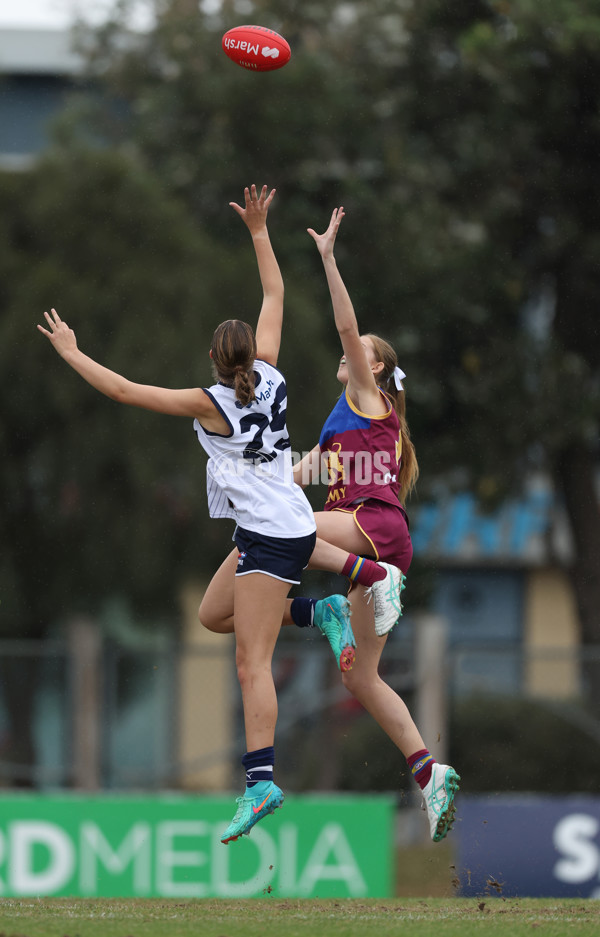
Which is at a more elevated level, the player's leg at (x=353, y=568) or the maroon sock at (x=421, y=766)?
the player's leg at (x=353, y=568)

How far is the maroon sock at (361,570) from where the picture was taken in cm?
662

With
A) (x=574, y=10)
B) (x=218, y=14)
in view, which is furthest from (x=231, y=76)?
(x=574, y=10)

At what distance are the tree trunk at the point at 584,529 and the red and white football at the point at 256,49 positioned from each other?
1050 centimetres

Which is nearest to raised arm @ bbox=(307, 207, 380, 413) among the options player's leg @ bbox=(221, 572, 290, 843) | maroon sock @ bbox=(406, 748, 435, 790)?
player's leg @ bbox=(221, 572, 290, 843)

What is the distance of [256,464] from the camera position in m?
6.34

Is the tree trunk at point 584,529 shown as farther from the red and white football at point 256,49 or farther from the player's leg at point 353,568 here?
the player's leg at point 353,568

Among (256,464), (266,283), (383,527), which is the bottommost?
(383,527)

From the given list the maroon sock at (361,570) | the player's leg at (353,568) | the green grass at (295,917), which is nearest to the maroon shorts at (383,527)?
the player's leg at (353,568)

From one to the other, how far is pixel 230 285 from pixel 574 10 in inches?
192

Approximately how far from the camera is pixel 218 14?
17.2m

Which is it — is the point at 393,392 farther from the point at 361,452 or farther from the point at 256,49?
the point at 256,49

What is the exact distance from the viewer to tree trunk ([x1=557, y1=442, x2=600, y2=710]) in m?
17.4

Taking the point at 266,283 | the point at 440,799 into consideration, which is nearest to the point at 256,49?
the point at 266,283

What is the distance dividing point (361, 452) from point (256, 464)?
68 centimetres
